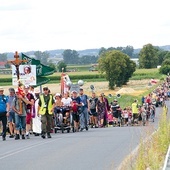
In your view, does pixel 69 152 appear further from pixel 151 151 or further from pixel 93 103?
pixel 93 103

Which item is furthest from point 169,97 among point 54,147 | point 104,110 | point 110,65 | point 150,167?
point 150,167

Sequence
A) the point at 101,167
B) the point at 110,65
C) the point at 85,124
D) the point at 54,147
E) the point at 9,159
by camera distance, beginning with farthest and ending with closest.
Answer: the point at 110,65 < the point at 85,124 < the point at 54,147 < the point at 9,159 < the point at 101,167

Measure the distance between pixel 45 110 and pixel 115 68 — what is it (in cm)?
12238

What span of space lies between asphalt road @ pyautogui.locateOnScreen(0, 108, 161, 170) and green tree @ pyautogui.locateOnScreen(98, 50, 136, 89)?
12149 centimetres

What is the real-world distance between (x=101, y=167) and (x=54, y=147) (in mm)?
4789

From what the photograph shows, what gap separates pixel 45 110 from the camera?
22391mm

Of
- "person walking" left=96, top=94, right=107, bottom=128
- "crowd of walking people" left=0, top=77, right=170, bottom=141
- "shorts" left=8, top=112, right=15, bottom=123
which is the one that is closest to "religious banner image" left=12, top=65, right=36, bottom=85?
"crowd of walking people" left=0, top=77, right=170, bottom=141

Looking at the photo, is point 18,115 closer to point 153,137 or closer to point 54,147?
point 54,147

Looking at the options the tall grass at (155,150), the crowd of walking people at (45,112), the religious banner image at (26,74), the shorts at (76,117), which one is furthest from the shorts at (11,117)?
the religious banner image at (26,74)

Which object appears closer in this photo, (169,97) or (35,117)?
(35,117)

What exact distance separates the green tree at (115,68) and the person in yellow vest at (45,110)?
394 feet

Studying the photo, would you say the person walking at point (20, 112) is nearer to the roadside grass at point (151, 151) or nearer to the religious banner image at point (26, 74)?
the roadside grass at point (151, 151)

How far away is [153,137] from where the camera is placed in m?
17.2

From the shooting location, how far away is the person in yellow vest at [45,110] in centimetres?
2233
